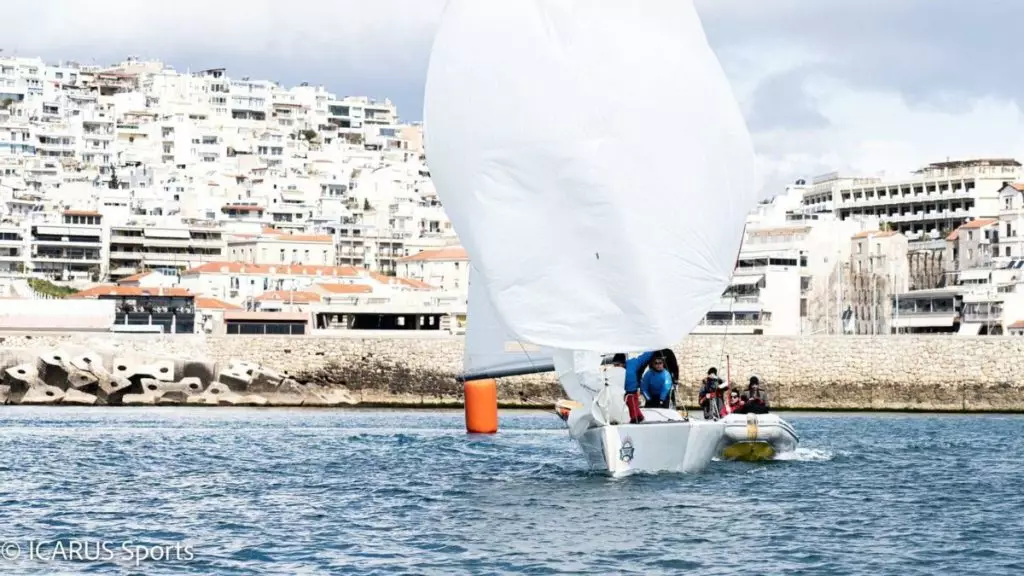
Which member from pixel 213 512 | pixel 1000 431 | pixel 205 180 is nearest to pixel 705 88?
pixel 213 512

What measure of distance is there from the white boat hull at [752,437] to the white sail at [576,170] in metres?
4.00

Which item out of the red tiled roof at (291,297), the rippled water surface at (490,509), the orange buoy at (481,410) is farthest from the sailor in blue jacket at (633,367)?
the red tiled roof at (291,297)

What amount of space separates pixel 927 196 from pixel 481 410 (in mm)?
91410

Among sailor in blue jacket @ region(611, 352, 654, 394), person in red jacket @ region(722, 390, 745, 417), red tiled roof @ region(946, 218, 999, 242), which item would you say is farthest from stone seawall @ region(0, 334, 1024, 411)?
red tiled roof @ region(946, 218, 999, 242)

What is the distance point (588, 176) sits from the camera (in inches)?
1041

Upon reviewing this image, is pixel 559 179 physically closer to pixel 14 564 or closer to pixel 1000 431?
pixel 14 564

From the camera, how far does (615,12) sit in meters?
27.5

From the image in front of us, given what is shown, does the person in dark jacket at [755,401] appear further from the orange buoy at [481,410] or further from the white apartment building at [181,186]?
the white apartment building at [181,186]

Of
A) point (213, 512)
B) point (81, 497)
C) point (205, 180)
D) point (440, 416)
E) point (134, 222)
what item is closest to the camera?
point (213, 512)

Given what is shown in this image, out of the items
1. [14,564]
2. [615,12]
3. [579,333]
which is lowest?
[14,564]

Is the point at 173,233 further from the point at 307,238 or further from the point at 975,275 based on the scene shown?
the point at 975,275

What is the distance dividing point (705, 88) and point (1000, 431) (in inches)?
848

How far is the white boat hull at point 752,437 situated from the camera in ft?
102

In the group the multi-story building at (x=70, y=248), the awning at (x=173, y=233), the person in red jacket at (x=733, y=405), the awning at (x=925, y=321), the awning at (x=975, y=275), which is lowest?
the person in red jacket at (x=733, y=405)
